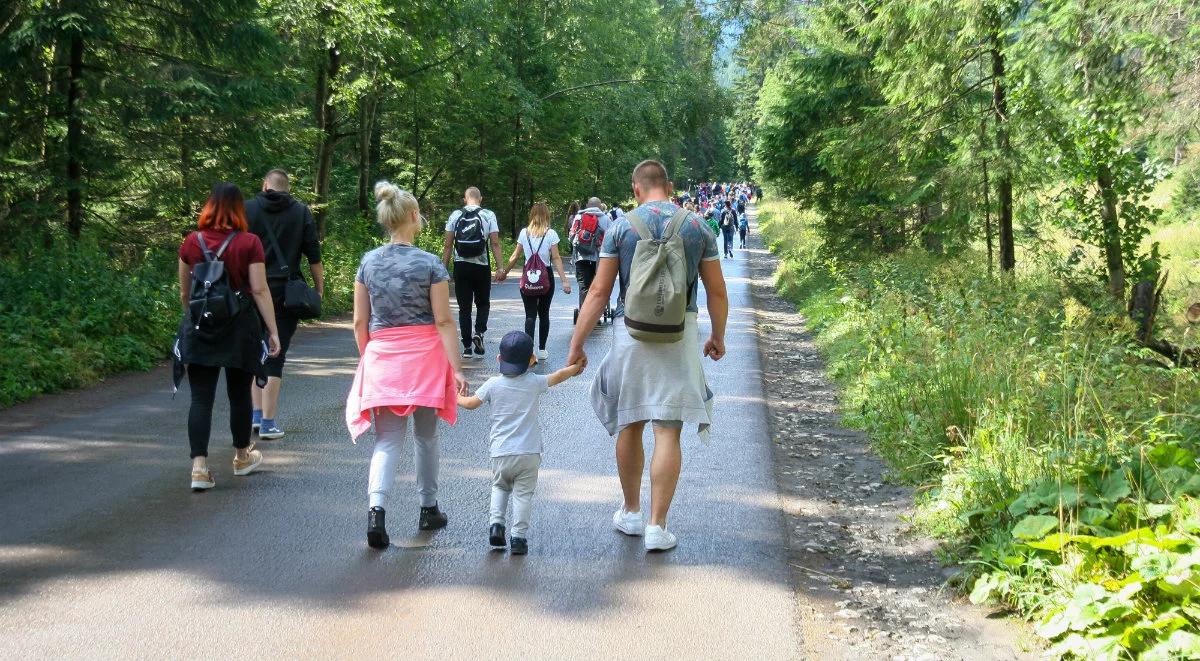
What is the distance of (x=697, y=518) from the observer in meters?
6.80

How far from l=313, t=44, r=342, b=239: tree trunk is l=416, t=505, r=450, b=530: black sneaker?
1585 centimetres

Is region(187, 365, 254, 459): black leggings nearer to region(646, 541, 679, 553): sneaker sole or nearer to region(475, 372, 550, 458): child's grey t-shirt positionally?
region(475, 372, 550, 458): child's grey t-shirt

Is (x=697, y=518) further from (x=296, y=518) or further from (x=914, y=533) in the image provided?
(x=296, y=518)

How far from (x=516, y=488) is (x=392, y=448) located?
0.72m

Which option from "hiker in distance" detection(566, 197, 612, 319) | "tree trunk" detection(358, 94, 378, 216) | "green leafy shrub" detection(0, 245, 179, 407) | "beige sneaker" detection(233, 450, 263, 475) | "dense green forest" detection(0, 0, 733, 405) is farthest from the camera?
"tree trunk" detection(358, 94, 378, 216)

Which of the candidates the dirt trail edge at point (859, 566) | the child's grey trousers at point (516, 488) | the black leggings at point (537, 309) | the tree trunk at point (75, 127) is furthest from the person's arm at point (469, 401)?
the tree trunk at point (75, 127)

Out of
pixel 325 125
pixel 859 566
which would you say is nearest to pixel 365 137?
pixel 325 125

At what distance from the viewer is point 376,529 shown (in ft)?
19.4

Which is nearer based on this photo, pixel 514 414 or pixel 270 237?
pixel 514 414

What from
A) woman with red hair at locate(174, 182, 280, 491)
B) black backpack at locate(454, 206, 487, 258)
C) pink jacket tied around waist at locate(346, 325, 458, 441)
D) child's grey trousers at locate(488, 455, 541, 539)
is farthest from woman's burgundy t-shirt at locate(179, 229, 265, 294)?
black backpack at locate(454, 206, 487, 258)

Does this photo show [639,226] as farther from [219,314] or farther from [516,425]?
[219,314]

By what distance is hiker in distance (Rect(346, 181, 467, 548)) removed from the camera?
598 cm

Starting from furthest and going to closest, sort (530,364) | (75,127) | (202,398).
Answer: (75,127)
(202,398)
(530,364)

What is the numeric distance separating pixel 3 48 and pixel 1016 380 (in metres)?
12.5
